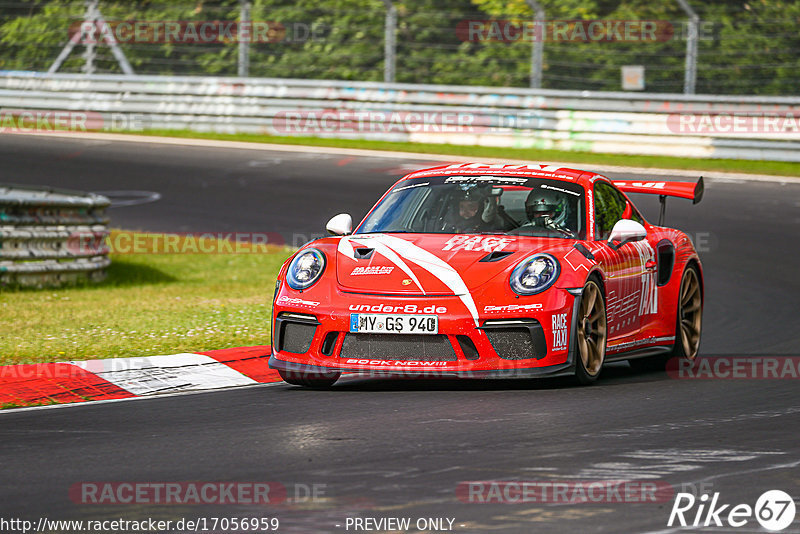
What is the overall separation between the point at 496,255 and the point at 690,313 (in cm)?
236

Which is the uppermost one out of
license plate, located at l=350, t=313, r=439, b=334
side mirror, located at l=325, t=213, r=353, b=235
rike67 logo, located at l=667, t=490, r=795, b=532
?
side mirror, located at l=325, t=213, r=353, b=235

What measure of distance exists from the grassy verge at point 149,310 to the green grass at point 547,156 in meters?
6.91

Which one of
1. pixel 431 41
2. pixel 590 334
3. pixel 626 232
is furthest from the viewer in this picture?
pixel 431 41

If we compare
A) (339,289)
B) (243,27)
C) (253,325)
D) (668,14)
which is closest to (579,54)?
(668,14)

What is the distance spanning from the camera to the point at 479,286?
7340mm

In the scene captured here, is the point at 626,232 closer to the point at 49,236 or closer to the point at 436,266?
the point at 436,266

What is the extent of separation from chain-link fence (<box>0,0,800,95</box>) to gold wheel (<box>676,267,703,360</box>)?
12700 millimetres

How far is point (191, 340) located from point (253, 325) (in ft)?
3.05

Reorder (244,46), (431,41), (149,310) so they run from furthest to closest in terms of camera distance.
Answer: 1. (244,46)
2. (431,41)
3. (149,310)

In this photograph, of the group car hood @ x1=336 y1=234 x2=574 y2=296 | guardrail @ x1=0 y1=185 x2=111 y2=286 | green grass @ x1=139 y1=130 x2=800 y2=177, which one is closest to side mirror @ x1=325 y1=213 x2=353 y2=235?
car hood @ x1=336 y1=234 x2=574 y2=296

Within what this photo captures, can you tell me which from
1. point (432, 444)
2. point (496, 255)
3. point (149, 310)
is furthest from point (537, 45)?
point (432, 444)

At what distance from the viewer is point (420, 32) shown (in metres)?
23.3

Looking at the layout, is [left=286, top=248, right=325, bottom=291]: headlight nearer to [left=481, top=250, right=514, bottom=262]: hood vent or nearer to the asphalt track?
the asphalt track

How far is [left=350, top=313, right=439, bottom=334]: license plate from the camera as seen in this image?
7246 millimetres
